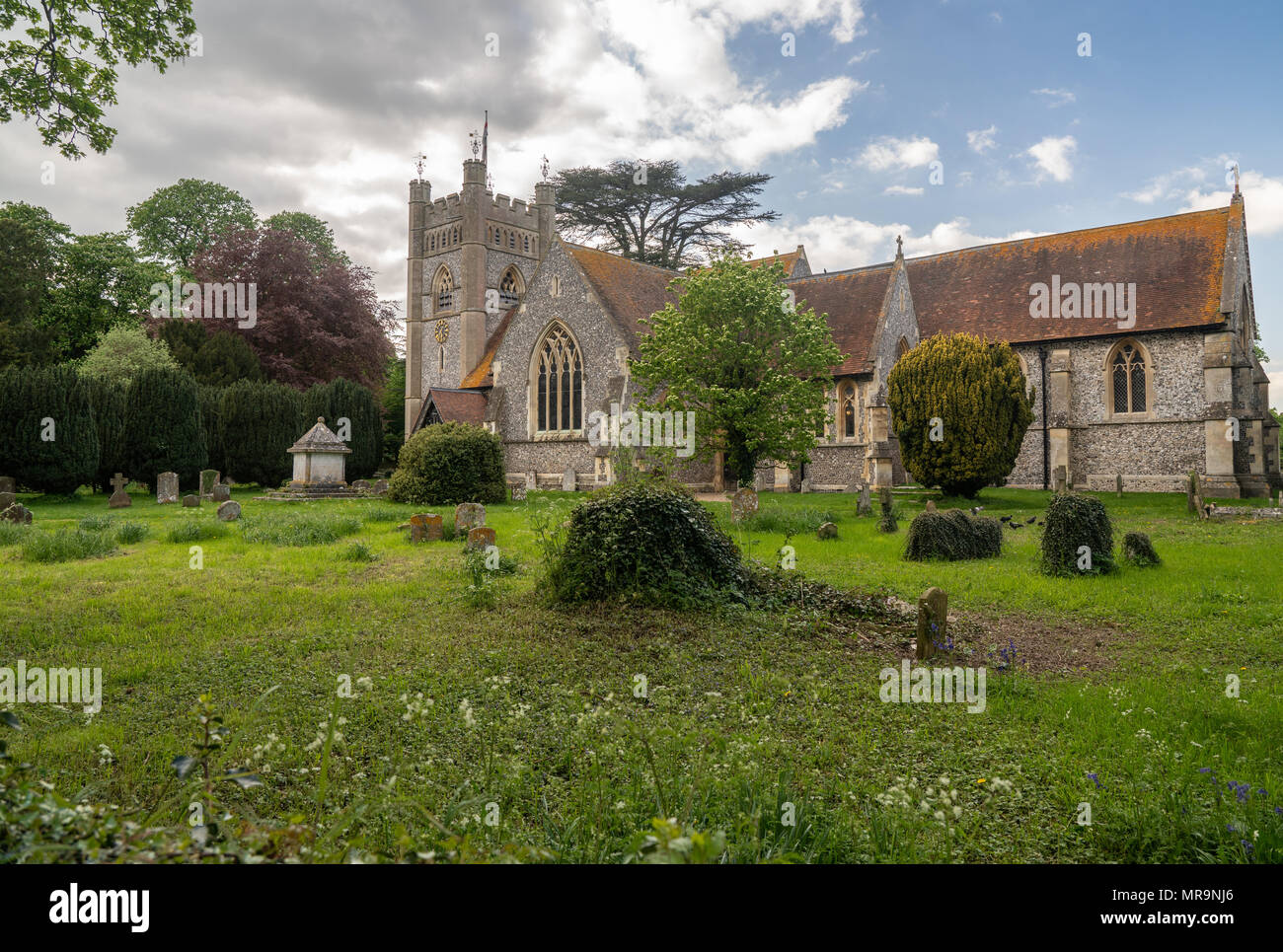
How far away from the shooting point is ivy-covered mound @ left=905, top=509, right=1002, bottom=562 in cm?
1161

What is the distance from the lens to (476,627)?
6.98 m

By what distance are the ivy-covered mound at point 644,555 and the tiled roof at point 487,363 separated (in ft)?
78.9

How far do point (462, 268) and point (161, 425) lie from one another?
56.2ft

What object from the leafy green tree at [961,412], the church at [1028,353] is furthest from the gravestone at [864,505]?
the church at [1028,353]

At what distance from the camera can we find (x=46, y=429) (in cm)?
2178

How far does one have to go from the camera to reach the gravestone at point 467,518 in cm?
1365

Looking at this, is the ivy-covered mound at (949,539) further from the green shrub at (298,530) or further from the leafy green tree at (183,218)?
the leafy green tree at (183,218)

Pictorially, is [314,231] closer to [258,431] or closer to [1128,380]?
[258,431]

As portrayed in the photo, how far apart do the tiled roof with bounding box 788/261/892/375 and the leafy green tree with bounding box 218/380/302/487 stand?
2040 centimetres

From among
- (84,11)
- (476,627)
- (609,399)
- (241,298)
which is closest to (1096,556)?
(476,627)

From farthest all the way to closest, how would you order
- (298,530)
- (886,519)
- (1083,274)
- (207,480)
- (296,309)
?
(296,309) → (1083,274) → (207,480) → (886,519) → (298,530)

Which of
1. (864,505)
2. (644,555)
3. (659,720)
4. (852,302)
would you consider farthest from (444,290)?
(659,720)

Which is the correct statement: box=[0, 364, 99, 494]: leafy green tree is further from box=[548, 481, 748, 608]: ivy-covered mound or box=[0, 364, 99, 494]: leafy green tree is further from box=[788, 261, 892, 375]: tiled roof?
box=[788, 261, 892, 375]: tiled roof

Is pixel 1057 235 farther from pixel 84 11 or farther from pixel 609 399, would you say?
pixel 84 11
